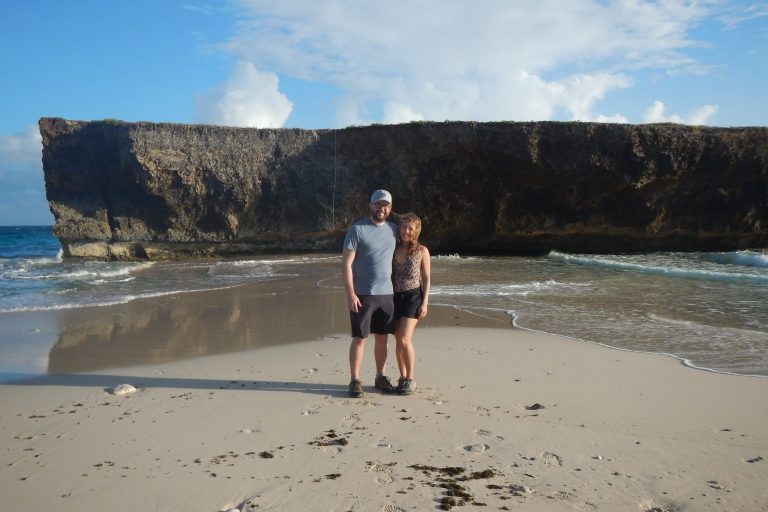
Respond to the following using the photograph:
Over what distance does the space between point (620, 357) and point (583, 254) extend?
15031 millimetres

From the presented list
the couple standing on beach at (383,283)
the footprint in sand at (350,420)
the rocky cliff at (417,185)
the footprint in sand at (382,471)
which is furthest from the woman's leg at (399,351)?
the rocky cliff at (417,185)

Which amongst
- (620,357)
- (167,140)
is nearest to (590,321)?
(620,357)

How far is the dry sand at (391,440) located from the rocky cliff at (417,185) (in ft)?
48.9

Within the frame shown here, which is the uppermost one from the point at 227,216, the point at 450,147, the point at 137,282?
the point at 450,147

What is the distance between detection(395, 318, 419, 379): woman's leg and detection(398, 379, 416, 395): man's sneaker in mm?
76

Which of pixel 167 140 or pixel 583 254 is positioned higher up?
pixel 167 140

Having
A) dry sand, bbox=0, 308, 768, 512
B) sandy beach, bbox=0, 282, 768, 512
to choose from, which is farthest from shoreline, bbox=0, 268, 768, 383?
dry sand, bbox=0, 308, 768, 512

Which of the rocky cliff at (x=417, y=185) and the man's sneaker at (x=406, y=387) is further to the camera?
the rocky cliff at (x=417, y=185)

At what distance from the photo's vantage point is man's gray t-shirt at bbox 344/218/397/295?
4137 mm

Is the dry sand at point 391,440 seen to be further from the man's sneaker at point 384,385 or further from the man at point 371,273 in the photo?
the man at point 371,273

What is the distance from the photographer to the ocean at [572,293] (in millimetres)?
5969

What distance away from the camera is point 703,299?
893cm

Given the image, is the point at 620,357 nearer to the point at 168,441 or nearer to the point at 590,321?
the point at 590,321

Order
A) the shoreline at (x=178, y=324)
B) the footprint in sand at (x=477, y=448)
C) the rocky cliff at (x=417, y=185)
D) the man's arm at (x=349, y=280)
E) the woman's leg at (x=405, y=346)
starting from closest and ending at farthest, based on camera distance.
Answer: the footprint in sand at (x=477, y=448) < the man's arm at (x=349, y=280) < the woman's leg at (x=405, y=346) < the shoreline at (x=178, y=324) < the rocky cliff at (x=417, y=185)
